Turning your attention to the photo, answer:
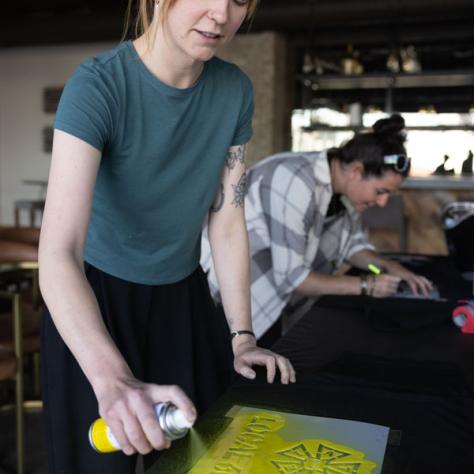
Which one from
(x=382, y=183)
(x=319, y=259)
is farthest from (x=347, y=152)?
(x=319, y=259)

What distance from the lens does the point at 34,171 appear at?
8.35m

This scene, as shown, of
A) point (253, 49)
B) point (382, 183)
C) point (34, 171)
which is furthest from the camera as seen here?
point (34, 171)

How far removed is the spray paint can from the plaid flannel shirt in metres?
1.28

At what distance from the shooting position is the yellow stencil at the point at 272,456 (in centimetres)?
72

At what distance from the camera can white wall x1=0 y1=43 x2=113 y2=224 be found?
8.09 metres

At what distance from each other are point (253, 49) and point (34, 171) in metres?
3.61

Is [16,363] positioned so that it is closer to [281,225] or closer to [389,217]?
[281,225]

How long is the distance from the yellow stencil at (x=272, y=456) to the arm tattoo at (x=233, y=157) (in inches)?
23.6

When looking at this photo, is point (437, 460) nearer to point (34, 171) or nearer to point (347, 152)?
point (347, 152)

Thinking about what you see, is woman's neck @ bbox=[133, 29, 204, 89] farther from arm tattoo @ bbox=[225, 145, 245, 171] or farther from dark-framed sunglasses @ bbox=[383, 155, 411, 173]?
dark-framed sunglasses @ bbox=[383, 155, 411, 173]

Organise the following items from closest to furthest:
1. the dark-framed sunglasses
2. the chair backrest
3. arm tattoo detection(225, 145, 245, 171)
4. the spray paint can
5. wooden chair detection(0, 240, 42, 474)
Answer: the spray paint can → arm tattoo detection(225, 145, 245, 171) → the dark-framed sunglasses → wooden chair detection(0, 240, 42, 474) → the chair backrest

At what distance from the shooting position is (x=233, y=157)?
127 cm

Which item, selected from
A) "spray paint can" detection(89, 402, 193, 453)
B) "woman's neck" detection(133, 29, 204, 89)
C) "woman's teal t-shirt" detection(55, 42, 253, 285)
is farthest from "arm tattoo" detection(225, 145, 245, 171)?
"spray paint can" detection(89, 402, 193, 453)

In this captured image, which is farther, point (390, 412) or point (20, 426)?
point (20, 426)
